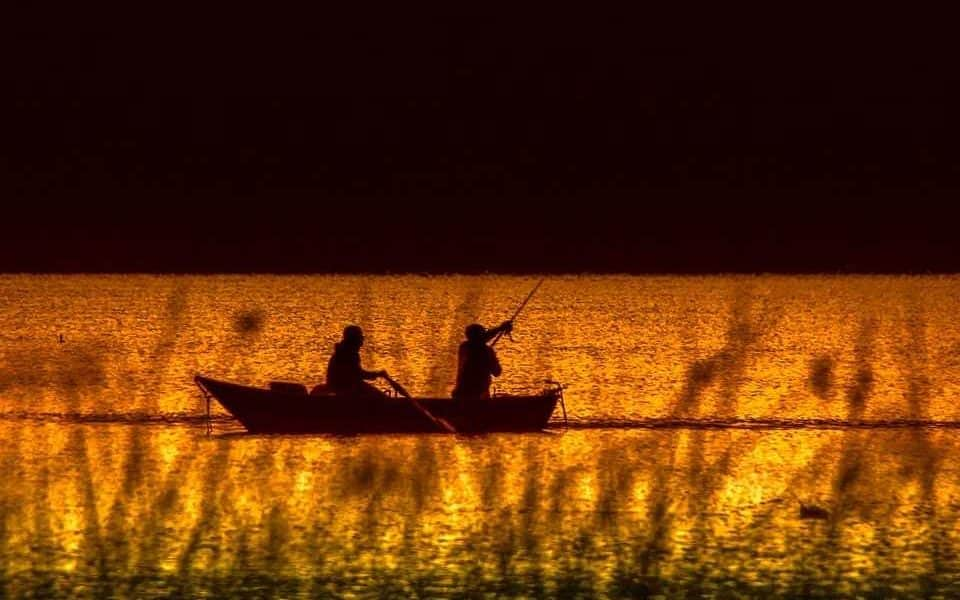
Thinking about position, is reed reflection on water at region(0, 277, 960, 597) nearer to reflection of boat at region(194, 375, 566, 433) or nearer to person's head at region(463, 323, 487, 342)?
reflection of boat at region(194, 375, 566, 433)

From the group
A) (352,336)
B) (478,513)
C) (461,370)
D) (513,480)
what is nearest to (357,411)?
(352,336)

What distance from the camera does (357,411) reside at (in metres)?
14.6

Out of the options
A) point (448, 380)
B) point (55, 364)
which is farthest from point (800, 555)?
point (55, 364)

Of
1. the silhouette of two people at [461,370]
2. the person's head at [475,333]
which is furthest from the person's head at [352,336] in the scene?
the person's head at [475,333]

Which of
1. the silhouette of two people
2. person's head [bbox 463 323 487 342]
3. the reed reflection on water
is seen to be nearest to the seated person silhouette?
the silhouette of two people

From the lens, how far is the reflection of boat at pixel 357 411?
1454 centimetres

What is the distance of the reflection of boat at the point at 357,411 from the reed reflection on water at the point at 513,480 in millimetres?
174

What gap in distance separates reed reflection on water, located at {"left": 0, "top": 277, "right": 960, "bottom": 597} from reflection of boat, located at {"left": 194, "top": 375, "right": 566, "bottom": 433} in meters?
0.17

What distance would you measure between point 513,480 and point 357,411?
1829mm

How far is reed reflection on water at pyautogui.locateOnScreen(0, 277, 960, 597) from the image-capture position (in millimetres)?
9797

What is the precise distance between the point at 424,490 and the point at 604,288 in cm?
2994

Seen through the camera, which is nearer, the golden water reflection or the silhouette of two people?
the golden water reflection

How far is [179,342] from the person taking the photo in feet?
88.6

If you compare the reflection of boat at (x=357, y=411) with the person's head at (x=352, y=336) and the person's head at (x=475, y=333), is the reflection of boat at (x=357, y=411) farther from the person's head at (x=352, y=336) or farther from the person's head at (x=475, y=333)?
the person's head at (x=475, y=333)
